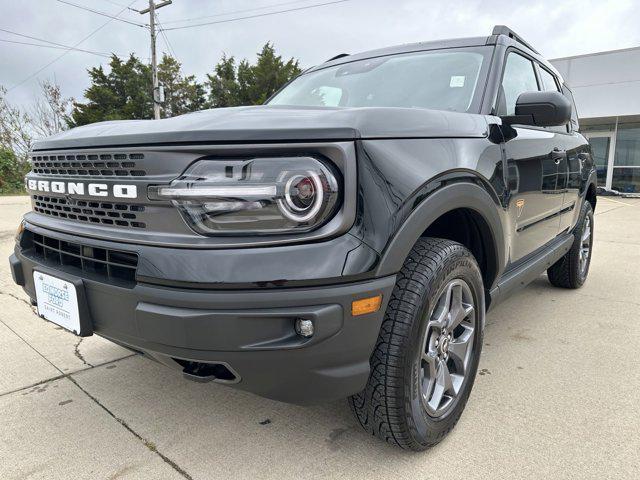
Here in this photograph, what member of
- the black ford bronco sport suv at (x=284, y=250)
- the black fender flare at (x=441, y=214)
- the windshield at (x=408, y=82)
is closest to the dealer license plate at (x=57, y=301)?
the black ford bronco sport suv at (x=284, y=250)

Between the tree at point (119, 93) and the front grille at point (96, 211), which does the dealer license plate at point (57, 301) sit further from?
the tree at point (119, 93)

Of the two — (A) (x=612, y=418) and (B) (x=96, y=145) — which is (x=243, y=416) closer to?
(B) (x=96, y=145)

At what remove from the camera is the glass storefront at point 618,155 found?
1606 cm

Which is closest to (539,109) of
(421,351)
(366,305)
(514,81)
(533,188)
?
(533,188)

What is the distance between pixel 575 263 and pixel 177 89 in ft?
106

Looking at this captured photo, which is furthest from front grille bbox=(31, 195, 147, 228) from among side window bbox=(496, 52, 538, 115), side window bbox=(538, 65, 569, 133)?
side window bbox=(538, 65, 569, 133)

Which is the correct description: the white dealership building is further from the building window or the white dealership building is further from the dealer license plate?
the dealer license plate

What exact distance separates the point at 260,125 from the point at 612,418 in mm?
1980

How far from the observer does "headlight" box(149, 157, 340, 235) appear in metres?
1.40

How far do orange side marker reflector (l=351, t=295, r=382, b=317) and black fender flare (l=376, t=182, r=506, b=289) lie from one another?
81 millimetres

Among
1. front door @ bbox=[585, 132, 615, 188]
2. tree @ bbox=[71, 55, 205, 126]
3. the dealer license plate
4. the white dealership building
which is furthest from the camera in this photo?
tree @ bbox=[71, 55, 205, 126]

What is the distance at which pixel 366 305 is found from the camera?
145 cm

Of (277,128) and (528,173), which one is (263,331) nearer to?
(277,128)

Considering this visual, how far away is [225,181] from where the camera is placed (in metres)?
1.42
